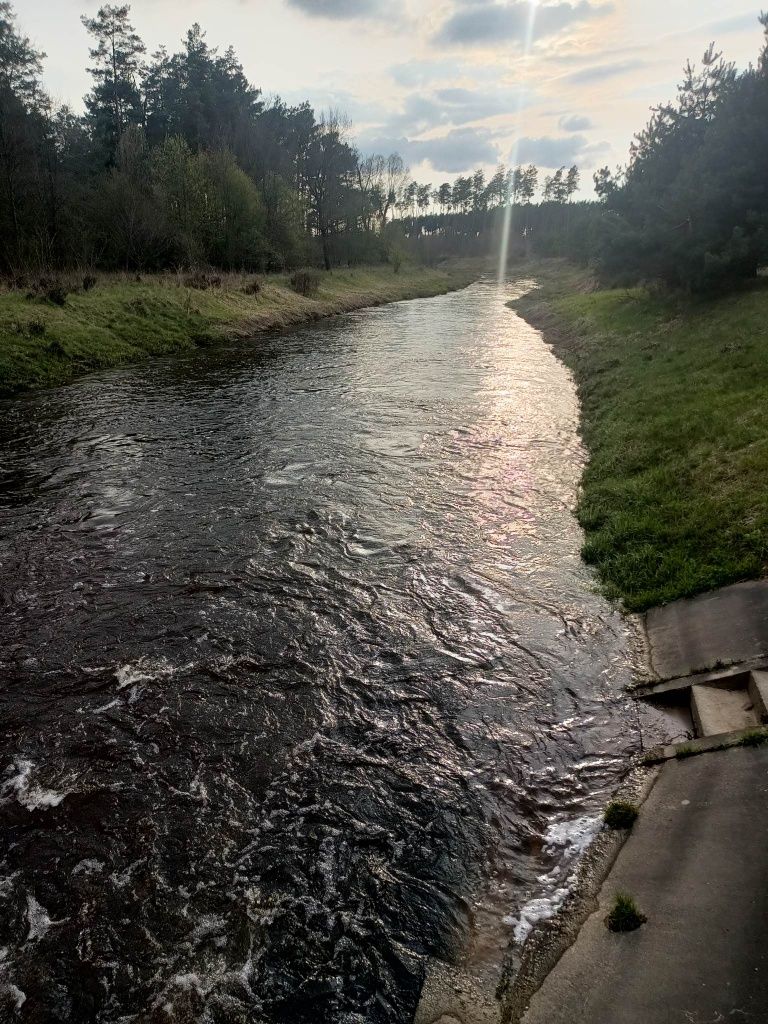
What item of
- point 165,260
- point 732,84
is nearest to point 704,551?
point 732,84

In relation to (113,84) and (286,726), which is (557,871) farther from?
(113,84)

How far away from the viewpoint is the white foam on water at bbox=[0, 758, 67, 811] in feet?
20.8

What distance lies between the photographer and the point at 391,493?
1455cm

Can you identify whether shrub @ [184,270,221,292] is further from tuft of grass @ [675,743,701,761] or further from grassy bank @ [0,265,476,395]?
tuft of grass @ [675,743,701,761]

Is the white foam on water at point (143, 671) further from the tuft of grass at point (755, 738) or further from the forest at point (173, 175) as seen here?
the forest at point (173, 175)

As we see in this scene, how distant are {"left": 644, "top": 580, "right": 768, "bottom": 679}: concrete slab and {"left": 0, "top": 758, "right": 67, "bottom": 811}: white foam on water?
7824mm

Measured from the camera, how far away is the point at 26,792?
254 inches

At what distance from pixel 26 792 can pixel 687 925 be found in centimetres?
662

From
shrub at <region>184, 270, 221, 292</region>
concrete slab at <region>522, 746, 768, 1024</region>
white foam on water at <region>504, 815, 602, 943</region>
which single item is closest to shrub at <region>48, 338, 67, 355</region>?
shrub at <region>184, 270, 221, 292</region>

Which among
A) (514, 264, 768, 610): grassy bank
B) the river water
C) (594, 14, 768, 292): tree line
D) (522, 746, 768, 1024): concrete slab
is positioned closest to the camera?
(522, 746, 768, 1024): concrete slab

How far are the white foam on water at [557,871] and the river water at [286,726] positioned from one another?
0.03 m

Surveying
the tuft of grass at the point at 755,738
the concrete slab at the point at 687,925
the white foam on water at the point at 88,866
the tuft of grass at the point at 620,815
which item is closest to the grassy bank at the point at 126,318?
the white foam on water at the point at 88,866

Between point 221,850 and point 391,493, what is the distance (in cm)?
969

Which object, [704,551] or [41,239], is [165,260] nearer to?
[41,239]
